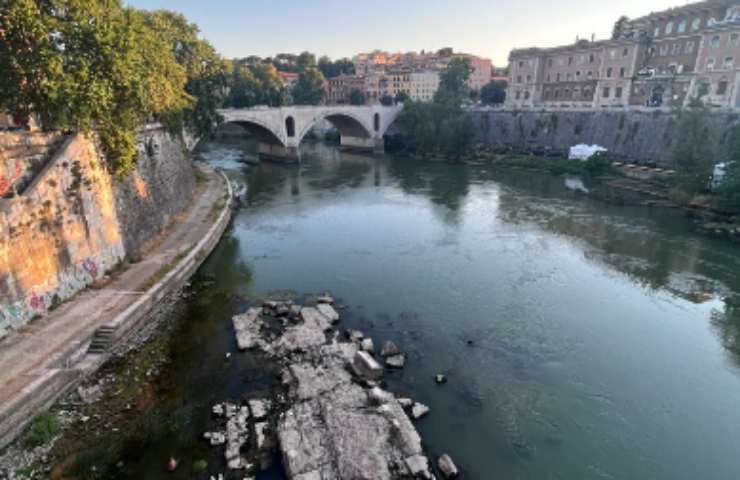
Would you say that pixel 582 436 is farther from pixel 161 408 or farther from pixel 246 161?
pixel 246 161

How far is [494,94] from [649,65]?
3109 cm

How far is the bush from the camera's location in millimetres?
9109

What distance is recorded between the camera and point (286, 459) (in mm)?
8750

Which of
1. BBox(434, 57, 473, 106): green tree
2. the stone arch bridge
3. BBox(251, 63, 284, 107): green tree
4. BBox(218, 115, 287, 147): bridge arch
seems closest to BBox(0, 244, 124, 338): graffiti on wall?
the stone arch bridge

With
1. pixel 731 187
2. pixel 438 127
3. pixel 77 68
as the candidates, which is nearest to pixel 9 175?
pixel 77 68

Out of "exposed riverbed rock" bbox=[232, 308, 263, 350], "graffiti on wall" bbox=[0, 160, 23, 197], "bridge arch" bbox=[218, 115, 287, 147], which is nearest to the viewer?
"graffiti on wall" bbox=[0, 160, 23, 197]

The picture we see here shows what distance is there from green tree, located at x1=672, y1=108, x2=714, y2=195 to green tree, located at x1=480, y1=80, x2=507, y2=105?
43972 millimetres

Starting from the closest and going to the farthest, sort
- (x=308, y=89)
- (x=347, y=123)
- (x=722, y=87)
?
(x=722, y=87) → (x=347, y=123) → (x=308, y=89)

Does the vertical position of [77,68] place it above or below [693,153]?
above

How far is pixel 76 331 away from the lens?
1203 centimetres

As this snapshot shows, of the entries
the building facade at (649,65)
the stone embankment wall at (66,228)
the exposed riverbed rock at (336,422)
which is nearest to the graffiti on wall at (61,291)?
the stone embankment wall at (66,228)

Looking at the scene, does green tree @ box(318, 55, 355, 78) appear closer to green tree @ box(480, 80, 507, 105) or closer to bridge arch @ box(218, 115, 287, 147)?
green tree @ box(480, 80, 507, 105)

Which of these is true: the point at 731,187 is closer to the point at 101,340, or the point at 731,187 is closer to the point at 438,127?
the point at 438,127

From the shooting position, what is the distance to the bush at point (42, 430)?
9109 millimetres
